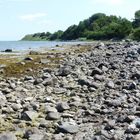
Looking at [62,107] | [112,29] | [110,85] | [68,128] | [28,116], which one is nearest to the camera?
[68,128]

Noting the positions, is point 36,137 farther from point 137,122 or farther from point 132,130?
point 137,122

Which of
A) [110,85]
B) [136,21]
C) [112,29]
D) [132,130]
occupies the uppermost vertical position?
[136,21]

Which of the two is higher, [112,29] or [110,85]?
[112,29]

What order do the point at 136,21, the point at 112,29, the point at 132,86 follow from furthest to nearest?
the point at 136,21 < the point at 112,29 < the point at 132,86

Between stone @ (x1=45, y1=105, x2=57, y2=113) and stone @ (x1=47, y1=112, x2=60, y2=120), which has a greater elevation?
stone @ (x1=45, y1=105, x2=57, y2=113)

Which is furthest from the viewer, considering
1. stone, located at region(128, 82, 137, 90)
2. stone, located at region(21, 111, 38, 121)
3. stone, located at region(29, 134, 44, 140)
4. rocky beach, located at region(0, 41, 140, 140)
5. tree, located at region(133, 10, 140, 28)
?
tree, located at region(133, 10, 140, 28)

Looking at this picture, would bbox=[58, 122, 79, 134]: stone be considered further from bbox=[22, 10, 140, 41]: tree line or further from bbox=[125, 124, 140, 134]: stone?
bbox=[22, 10, 140, 41]: tree line

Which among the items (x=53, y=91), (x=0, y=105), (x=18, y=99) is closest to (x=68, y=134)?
(x=0, y=105)

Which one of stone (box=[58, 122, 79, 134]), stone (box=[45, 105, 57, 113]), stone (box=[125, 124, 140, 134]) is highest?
stone (box=[45, 105, 57, 113])

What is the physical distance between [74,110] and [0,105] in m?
2.08

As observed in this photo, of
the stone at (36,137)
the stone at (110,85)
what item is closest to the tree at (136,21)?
the stone at (110,85)

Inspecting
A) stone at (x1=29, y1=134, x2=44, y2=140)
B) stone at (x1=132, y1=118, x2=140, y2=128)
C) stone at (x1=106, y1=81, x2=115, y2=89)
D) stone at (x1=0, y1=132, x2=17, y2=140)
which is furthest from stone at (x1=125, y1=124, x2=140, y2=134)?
stone at (x1=106, y1=81, x2=115, y2=89)

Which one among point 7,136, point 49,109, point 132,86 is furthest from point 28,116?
point 132,86

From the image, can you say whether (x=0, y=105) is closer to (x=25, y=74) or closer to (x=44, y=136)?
(x=44, y=136)
